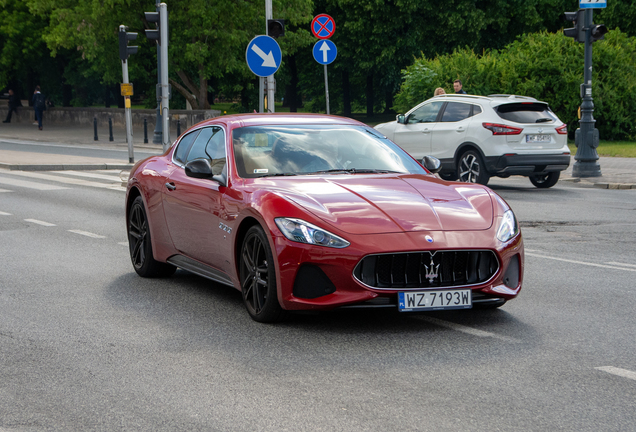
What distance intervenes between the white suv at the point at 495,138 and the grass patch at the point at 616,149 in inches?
287

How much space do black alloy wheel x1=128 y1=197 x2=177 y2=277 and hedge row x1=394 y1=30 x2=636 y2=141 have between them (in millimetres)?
19667

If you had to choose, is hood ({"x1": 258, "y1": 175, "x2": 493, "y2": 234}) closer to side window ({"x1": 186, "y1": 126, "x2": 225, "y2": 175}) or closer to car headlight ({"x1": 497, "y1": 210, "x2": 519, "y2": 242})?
car headlight ({"x1": 497, "y1": 210, "x2": 519, "y2": 242})

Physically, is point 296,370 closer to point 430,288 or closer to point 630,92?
point 430,288

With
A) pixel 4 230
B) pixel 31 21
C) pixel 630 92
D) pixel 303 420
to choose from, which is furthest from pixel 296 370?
pixel 31 21

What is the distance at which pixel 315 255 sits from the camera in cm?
582

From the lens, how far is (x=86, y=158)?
25.9 m

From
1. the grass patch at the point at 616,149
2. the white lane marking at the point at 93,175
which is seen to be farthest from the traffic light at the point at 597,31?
the white lane marking at the point at 93,175

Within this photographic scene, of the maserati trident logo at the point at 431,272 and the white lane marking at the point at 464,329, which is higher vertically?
the maserati trident logo at the point at 431,272

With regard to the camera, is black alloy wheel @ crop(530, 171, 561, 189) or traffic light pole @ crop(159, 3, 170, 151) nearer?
black alloy wheel @ crop(530, 171, 561, 189)

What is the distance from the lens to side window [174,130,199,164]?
8.06 meters

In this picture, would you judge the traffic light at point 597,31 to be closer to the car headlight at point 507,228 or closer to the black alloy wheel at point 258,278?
the car headlight at point 507,228

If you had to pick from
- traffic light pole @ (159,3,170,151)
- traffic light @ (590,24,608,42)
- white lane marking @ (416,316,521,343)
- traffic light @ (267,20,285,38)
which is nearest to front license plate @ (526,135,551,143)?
traffic light @ (590,24,608,42)

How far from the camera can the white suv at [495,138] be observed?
16906 mm

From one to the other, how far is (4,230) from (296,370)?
307 inches
